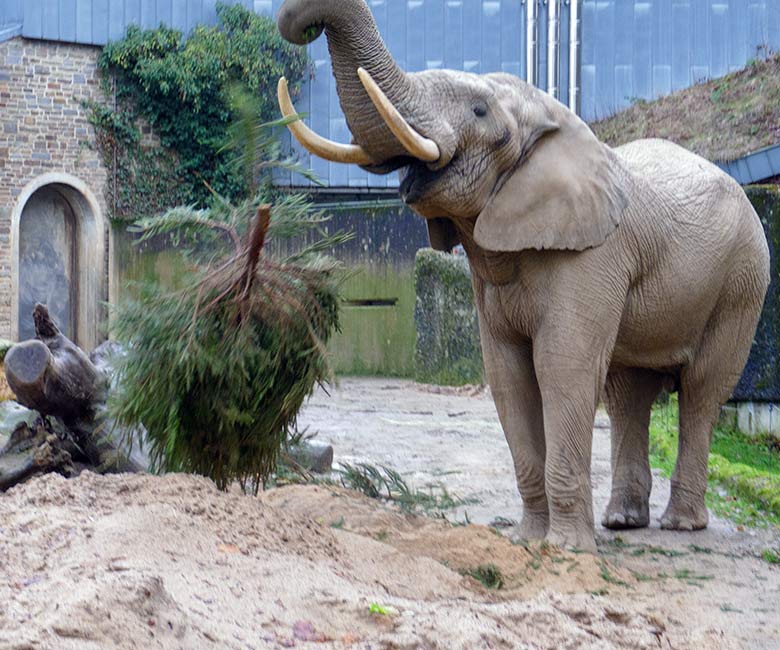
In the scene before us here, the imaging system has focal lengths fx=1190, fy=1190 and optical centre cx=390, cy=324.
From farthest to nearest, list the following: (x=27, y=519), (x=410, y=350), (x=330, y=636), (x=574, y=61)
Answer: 1. (x=574, y=61)
2. (x=410, y=350)
3. (x=27, y=519)
4. (x=330, y=636)

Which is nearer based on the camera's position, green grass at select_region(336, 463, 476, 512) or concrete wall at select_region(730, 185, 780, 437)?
green grass at select_region(336, 463, 476, 512)

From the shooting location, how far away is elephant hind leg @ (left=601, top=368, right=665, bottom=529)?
7148 millimetres

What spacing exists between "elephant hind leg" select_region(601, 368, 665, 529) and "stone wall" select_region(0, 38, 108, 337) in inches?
692

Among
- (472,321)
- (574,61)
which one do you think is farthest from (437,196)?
(574,61)

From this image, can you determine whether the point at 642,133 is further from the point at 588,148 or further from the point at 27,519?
the point at 27,519

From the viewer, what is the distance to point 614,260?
615 centimetres

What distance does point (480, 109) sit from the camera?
5.94 meters

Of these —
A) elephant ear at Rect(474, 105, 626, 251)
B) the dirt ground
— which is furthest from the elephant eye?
the dirt ground

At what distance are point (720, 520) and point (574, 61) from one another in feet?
62.6

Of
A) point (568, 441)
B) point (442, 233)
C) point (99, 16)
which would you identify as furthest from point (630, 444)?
point (99, 16)

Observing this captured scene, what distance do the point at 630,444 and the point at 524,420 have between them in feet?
4.05

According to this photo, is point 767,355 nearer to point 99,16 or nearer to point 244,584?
point 244,584

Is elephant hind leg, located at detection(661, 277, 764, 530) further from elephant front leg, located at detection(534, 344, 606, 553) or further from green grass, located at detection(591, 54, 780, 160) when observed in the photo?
green grass, located at detection(591, 54, 780, 160)

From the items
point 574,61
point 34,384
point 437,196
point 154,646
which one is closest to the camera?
point 154,646
